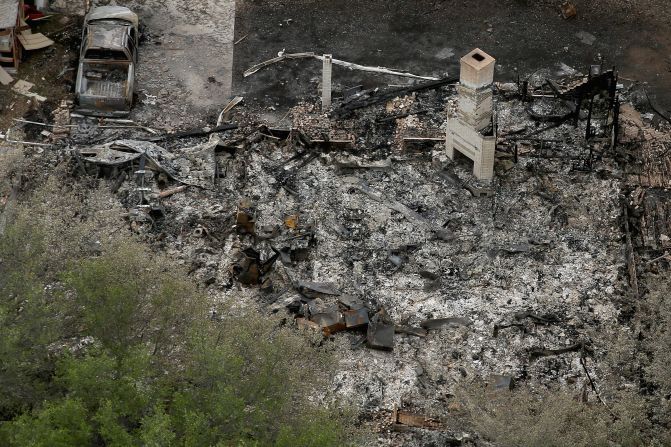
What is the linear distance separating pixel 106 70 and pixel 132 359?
11334 mm

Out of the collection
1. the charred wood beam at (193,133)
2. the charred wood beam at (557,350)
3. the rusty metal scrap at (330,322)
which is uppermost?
the charred wood beam at (193,133)

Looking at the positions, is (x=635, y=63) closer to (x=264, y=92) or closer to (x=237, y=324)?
(x=264, y=92)

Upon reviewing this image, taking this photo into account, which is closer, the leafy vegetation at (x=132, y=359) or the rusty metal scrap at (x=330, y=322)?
the leafy vegetation at (x=132, y=359)

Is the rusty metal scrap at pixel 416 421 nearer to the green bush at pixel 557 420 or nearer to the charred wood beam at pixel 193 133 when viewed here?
the green bush at pixel 557 420

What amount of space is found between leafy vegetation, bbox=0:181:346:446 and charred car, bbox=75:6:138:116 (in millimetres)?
5839

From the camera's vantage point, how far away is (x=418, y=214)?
26.8 meters

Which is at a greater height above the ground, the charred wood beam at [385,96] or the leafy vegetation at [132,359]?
the charred wood beam at [385,96]

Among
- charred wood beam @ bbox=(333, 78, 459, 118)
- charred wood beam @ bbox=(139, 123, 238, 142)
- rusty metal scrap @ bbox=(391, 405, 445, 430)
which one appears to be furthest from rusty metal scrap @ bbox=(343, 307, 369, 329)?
charred wood beam @ bbox=(139, 123, 238, 142)

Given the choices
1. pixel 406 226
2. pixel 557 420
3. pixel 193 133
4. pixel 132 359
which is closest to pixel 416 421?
pixel 557 420

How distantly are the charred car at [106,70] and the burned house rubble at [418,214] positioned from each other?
46 centimetres

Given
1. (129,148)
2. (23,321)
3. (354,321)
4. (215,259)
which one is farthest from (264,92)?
(23,321)

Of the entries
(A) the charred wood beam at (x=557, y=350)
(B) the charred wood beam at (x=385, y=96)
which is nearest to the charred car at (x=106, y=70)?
(B) the charred wood beam at (x=385, y=96)

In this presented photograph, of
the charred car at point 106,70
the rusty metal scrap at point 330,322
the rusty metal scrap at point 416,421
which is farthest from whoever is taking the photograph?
the charred car at point 106,70

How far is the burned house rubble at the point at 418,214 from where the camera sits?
2391cm
